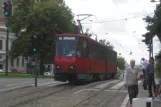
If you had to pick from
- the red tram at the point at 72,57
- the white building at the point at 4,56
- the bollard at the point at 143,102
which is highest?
the white building at the point at 4,56

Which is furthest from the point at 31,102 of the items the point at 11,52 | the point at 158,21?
the point at 11,52

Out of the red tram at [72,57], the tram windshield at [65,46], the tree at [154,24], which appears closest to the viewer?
the red tram at [72,57]

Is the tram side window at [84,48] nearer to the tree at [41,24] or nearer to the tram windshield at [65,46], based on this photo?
the tram windshield at [65,46]

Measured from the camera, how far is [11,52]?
65.8 meters

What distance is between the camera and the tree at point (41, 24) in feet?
198

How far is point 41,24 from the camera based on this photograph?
6050cm

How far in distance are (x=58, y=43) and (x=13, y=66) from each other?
72.1 meters

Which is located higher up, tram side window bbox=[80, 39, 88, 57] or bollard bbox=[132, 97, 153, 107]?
tram side window bbox=[80, 39, 88, 57]

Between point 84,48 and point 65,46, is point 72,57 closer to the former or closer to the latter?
point 65,46

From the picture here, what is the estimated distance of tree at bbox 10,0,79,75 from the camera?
2376 inches

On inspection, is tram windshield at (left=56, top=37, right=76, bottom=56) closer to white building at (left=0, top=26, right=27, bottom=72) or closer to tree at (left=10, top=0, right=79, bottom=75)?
tree at (left=10, top=0, right=79, bottom=75)

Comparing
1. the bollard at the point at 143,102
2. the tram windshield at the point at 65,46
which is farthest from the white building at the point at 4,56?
the bollard at the point at 143,102

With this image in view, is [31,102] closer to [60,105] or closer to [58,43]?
[60,105]

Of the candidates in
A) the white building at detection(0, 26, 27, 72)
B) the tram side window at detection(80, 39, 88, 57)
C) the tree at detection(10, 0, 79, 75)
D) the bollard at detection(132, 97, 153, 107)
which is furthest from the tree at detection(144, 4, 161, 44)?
the white building at detection(0, 26, 27, 72)
